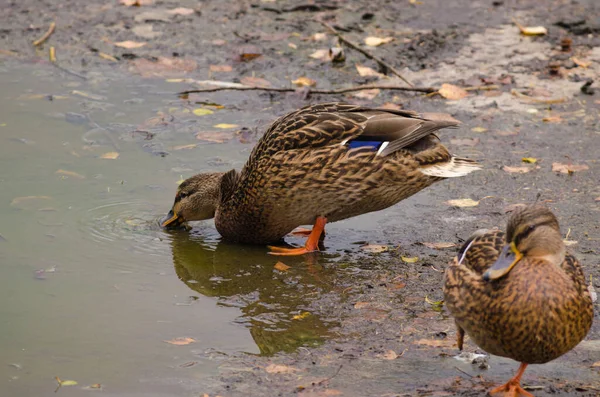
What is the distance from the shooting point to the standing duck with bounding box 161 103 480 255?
640 centimetres

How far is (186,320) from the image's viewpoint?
5562mm

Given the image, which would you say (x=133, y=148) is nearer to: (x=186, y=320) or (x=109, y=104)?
(x=109, y=104)

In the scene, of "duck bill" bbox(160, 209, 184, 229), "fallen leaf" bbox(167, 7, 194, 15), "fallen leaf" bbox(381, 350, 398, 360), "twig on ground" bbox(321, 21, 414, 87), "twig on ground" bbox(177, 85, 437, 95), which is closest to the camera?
"fallen leaf" bbox(381, 350, 398, 360)

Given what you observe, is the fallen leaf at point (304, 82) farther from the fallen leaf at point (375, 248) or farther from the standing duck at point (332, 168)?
the fallen leaf at point (375, 248)

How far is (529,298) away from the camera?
4.26m

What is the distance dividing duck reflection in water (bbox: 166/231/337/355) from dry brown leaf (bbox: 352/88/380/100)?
268 cm

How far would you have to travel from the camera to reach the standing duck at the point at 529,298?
4.25 meters

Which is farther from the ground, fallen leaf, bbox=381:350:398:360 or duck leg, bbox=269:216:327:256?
fallen leaf, bbox=381:350:398:360

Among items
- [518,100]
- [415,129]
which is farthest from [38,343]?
[518,100]

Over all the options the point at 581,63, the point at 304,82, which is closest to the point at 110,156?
the point at 304,82

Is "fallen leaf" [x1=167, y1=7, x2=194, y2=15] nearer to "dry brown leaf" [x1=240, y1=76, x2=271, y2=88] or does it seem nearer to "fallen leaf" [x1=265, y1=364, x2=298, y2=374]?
"dry brown leaf" [x1=240, y1=76, x2=271, y2=88]

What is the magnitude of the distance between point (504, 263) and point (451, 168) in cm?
221

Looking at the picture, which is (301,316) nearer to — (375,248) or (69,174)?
(375,248)

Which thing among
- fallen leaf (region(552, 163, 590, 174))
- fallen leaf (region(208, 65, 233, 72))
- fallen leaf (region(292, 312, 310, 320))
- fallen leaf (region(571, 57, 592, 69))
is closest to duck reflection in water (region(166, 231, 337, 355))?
fallen leaf (region(292, 312, 310, 320))
